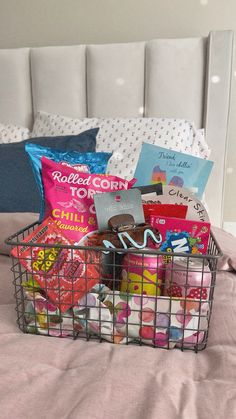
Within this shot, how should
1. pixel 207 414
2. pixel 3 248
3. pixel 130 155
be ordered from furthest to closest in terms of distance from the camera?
pixel 130 155
pixel 3 248
pixel 207 414

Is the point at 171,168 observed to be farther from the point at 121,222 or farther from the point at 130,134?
the point at 130,134

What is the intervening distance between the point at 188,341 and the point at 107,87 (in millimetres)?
1360

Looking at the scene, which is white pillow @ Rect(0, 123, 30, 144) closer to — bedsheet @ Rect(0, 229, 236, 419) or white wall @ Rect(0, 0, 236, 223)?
white wall @ Rect(0, 0, 236, 223)

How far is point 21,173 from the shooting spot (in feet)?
4.14

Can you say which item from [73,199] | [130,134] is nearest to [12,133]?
[130,134]

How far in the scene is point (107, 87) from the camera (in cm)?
165

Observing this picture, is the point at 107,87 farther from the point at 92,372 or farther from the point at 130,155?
the point at 92,372

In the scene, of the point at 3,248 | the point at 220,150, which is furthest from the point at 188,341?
the point at 220,150

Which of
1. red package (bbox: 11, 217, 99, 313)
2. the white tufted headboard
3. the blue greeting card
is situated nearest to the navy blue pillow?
the white tufted headboard

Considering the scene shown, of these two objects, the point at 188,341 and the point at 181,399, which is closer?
the point at 181,399

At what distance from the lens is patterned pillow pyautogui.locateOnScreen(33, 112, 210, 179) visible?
140 centimetres

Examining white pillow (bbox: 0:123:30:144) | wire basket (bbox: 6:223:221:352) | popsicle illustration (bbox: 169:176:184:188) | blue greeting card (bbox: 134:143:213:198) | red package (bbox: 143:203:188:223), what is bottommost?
wire basket (bbox: 6:223:221:352)

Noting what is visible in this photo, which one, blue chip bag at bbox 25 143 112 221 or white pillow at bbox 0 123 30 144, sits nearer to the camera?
blue chip bag at bbox 25 143 112 221

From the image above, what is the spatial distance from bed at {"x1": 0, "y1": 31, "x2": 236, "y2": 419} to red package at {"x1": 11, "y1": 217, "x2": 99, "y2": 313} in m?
0.08
